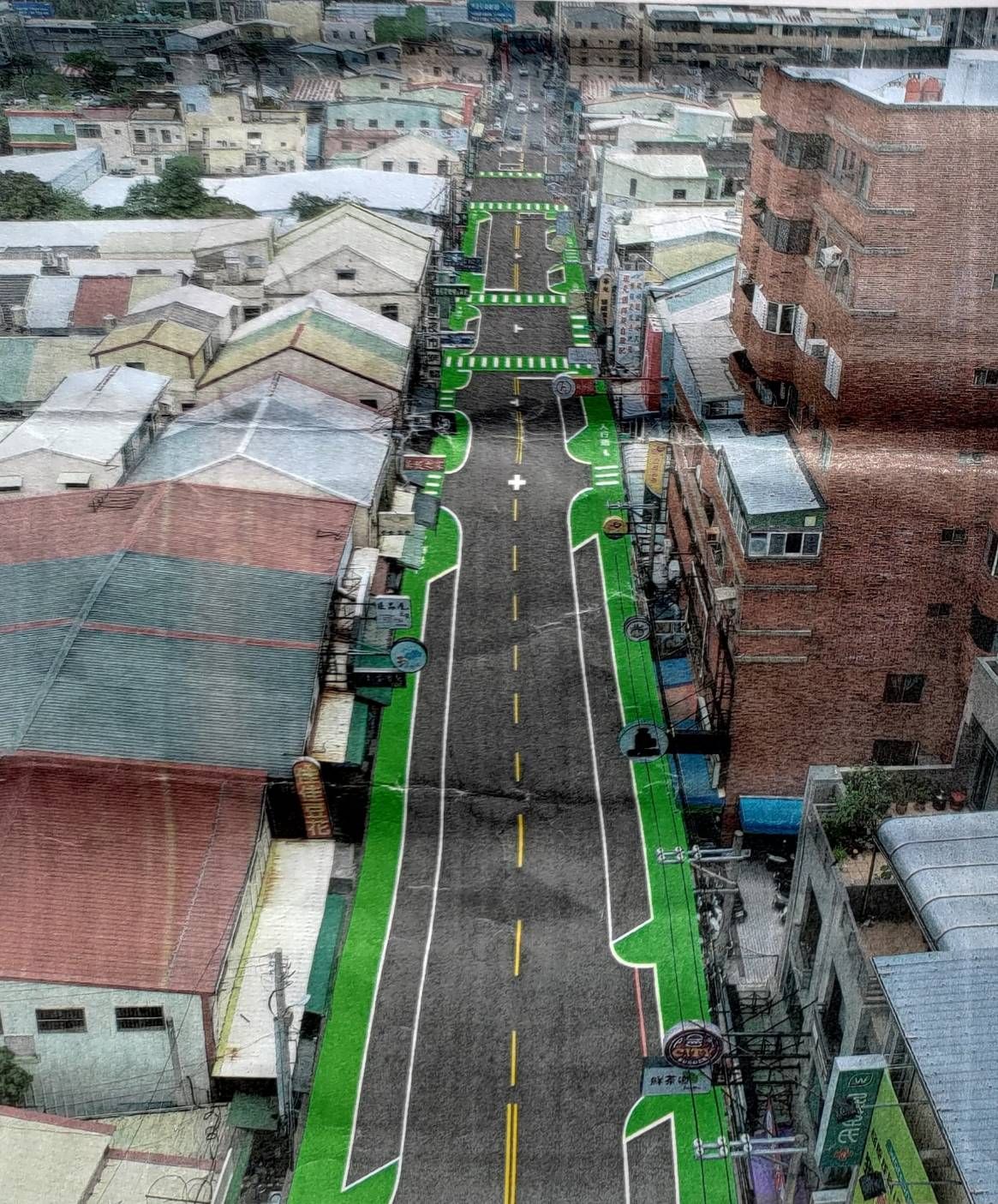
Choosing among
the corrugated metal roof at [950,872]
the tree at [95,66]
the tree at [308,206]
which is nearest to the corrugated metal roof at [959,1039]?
the corrugated metal roof at [950,872]

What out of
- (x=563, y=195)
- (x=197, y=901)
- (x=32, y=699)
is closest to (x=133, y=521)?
(x=32, y=699)

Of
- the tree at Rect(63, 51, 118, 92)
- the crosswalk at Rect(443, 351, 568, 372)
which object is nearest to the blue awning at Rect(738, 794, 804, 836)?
the tree at Rect(63, 51, 118, 92)

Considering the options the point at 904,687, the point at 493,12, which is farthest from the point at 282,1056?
the point at 493,12

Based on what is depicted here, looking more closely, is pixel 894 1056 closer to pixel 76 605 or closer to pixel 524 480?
pixel 76 605

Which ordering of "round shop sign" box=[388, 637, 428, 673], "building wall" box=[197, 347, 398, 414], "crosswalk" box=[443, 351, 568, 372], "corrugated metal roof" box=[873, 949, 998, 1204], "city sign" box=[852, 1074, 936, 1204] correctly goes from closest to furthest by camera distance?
"corrugated metal roof" box=[873, 949, 998, 1204] < "city sign" box=[852, 1074, 936, 1204] < "round shop sign" box=[388, 637, 428, 673] < "building wall" box=[197, 347, 398, 414] < "crosswalk" box=[443, 351, 568, 372]

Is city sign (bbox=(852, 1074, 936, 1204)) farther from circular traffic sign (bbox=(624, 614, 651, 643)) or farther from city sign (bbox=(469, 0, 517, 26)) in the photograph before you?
circular traffic sign (bbox=(624, 614, 651, 643))

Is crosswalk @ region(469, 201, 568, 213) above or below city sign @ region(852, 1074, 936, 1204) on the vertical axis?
above
